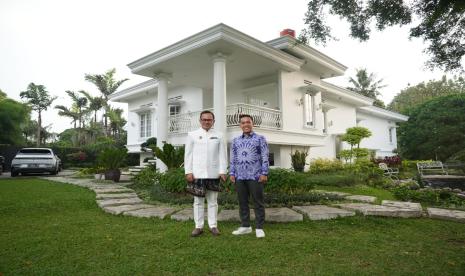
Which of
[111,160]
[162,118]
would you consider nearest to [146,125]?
[162,118]

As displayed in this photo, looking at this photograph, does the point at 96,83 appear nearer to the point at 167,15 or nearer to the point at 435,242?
the point at 167,15

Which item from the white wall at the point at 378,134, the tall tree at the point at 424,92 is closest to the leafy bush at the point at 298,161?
the white wall at the point at 378,134

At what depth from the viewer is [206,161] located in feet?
12.6

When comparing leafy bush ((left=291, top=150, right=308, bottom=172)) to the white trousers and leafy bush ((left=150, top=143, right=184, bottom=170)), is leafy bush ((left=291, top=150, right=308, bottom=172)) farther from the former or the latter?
the white trousers

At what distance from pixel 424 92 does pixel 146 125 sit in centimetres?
3772

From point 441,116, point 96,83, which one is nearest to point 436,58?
point 441,116

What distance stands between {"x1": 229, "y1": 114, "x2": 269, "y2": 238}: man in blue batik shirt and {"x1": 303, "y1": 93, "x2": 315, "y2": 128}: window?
9190 mm

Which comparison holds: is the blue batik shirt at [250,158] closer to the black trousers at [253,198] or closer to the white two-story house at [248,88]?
the black trousers at [253,198]

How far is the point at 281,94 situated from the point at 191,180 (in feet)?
26.9

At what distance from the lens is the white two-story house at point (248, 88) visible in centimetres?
934

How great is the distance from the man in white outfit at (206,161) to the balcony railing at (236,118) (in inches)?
232

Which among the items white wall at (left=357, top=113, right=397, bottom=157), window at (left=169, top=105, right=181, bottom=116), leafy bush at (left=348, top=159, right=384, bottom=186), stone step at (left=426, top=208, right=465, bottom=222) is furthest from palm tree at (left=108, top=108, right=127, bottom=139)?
stone step at (left=426, top=208, right=465, bottom=222)

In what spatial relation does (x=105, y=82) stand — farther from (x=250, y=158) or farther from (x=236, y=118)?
(x=250, y=158)

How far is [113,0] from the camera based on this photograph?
898 centimetres
